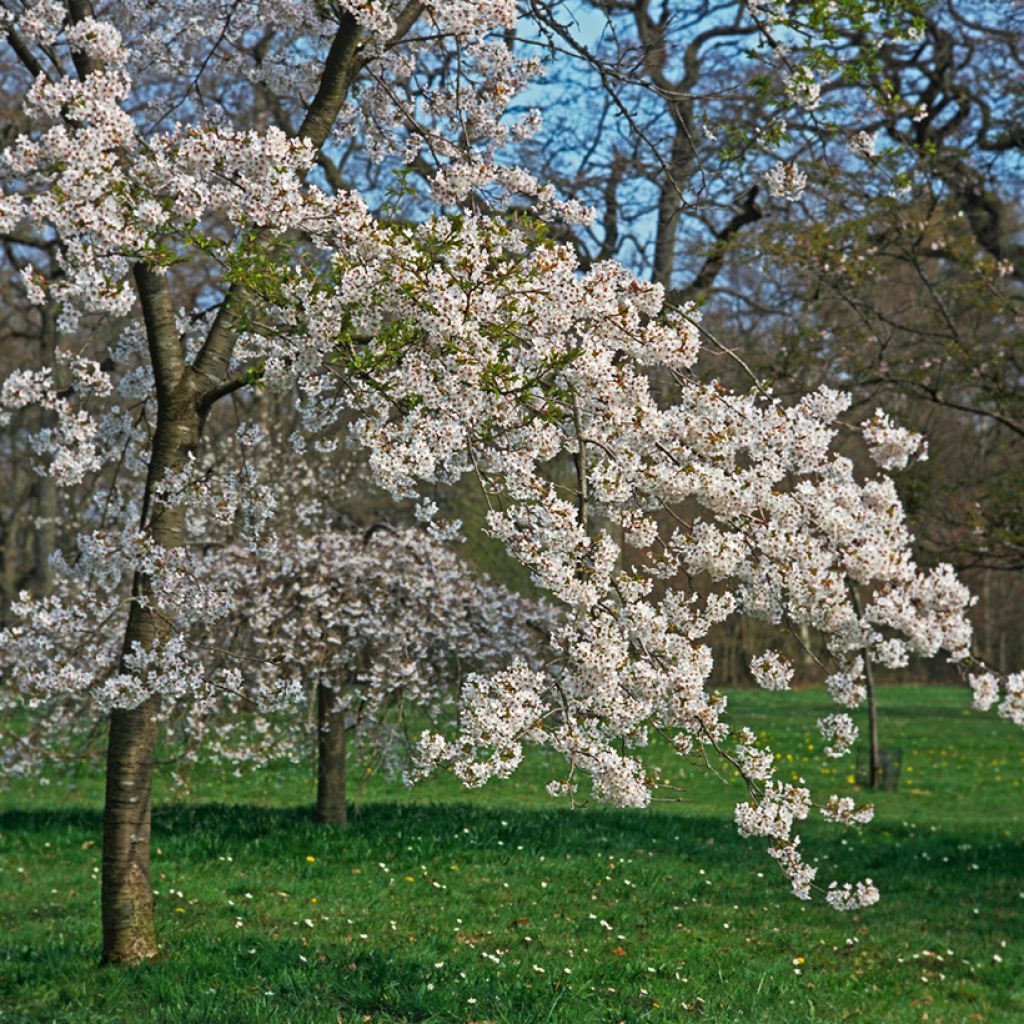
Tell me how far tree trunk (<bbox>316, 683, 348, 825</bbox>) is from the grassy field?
28cm

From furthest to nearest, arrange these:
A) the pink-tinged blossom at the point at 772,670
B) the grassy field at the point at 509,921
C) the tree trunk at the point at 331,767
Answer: the tree trunk at the point at 331,767, the grassy field at the point at 509,921, the pink-tinged blossom at the point at 772,670

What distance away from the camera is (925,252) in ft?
38.9

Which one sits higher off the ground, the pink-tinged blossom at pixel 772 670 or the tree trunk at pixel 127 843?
the pink-tinged blossom at pixel 772 670

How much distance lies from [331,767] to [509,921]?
10.0 feet

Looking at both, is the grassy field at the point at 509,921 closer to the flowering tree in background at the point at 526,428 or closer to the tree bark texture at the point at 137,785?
the tree bark texture at the point at 137,785

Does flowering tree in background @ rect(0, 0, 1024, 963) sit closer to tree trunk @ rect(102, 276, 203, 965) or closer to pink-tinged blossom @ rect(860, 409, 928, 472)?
pink-tinged blossom @ rect(860, 409, 928, 472)

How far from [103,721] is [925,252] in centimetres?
892

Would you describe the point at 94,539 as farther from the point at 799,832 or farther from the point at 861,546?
the point at 799,832

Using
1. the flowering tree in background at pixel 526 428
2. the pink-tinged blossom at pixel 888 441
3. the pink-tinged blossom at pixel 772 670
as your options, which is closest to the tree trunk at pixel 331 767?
the flowering tree in background at pixel 526 428

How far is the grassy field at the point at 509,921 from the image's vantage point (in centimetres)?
554

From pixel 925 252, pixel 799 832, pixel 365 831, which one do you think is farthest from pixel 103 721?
pixel 925 252

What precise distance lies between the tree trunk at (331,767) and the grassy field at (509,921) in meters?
0.28

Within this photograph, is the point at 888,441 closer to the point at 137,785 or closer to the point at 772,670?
the point at 772,670

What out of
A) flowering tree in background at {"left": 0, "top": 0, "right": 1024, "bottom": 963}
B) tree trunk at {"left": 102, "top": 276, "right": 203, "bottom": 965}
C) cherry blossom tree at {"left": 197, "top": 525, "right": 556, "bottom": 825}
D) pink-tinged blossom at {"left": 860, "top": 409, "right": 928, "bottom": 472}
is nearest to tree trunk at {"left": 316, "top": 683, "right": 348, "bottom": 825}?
cherry blossom tree at {"left": 197, "top": 525, "right": 556, "bottom": 825}
